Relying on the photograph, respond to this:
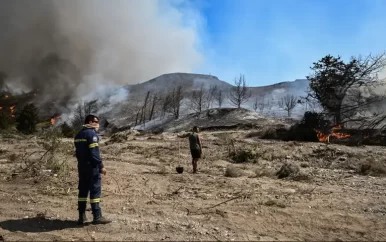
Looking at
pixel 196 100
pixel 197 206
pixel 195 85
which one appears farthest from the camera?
pixel 195 85

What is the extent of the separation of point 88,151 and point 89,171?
0.27 m

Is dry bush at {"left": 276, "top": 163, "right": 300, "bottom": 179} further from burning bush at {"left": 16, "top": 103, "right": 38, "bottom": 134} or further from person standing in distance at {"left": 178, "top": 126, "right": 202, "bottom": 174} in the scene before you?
burning bush at {"left": 16, "top": 103, "right": 38, "bottom": 134}

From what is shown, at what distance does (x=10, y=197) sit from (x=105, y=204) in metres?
1.85

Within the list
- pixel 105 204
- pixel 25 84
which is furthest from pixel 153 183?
pixel 25 84

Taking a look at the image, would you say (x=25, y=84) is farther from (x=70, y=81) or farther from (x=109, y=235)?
(x=109, y=235)

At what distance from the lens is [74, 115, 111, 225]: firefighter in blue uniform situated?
15.3 feet

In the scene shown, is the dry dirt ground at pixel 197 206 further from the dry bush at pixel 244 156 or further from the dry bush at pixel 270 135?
the dry bush at pixel 270 135

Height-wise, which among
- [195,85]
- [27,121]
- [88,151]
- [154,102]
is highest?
[195,85]

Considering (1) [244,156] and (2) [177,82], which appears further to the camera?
(2) [177,82]

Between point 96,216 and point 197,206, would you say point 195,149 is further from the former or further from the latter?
point 96,216

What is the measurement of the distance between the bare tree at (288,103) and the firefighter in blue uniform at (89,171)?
49.6 m

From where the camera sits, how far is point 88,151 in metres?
4.68

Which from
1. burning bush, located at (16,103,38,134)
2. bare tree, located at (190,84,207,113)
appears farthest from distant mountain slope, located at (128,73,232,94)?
burning bush, located at (16,103,38,134)

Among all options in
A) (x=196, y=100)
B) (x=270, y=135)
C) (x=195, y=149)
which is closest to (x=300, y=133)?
(x=270, y=135)
